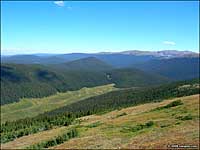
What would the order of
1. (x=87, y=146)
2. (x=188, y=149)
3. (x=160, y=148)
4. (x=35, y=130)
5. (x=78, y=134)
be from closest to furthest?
1. (x=188, y=149)
2. (x=160, y=148)
3. (x=87, y=146)
4. (x=78, y=134)
5. (x=35, y=130)

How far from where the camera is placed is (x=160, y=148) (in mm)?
26172

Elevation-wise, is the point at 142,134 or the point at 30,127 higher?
the point at 142,134

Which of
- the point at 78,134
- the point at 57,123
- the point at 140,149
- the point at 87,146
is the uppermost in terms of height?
the point at 140,149

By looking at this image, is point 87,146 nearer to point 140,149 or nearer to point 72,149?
point 72,149

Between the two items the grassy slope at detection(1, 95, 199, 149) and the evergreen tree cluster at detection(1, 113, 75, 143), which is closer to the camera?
the grassy slope at detection(1, 95, 199, 149)

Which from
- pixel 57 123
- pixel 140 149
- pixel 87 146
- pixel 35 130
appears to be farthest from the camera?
pixel 57 123

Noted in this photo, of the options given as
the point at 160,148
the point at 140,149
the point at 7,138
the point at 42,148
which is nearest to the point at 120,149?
the point at 140,149

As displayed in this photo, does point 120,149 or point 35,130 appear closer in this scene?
point 120,149

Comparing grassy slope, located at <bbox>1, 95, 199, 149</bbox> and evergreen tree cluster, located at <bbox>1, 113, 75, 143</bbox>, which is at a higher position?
grassy slope, located at <bbox>1, 95, 199, 149</bbox>

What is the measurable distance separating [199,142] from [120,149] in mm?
8309

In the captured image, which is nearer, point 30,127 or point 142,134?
point 142,134

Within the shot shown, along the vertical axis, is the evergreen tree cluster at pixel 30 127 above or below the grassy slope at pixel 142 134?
below

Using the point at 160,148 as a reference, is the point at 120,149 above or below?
below

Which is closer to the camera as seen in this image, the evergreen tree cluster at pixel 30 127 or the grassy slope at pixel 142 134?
the grassy slope at pixel 142 134
